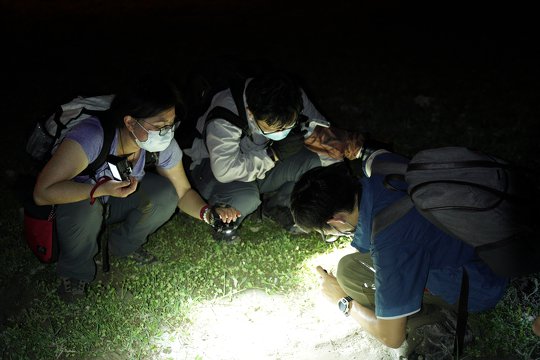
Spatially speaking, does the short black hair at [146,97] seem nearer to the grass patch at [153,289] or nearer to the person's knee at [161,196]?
the person's knee at [161,196]

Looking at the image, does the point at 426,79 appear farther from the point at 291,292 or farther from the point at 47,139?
the point at 47,139

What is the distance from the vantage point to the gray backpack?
2.63 meters

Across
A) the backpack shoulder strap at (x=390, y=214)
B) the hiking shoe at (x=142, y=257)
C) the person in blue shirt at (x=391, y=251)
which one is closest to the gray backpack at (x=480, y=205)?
the backpack shoulder strap at (x=390, y=214)

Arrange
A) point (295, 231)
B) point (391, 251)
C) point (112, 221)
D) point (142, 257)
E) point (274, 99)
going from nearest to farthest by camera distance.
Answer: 1. point (391, 251)
2. point (274, 99)
3. point (112, 221)
4. point (142, 257)
5. point (295, 231)

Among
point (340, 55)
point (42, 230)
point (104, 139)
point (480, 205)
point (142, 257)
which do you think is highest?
point (480, 205)

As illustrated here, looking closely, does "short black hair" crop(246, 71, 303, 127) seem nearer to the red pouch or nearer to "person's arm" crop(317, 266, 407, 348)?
"person's arm" crop(317, 266, 407, 348)

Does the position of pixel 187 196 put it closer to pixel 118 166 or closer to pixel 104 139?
pixel 118 166

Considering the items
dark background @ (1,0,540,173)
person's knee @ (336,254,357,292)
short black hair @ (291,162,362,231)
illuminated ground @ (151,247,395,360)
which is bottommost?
dark background @ (1,0,540,173)

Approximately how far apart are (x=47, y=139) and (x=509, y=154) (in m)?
5.27

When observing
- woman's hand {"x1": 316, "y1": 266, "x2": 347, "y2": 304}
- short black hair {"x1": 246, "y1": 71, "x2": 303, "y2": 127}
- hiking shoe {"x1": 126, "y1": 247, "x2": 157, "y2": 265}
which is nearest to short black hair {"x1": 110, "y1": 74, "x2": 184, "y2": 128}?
short black hair {"x1": 246, "y1": 71, "x2": 303, "y2": 127}

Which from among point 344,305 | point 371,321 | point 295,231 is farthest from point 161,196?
point 371,321

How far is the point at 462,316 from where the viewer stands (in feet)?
10.3

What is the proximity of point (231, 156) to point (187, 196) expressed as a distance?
1.81 feet

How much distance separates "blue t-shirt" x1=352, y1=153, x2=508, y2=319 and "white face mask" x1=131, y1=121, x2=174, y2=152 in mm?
1558
